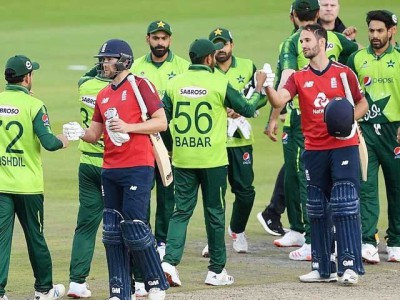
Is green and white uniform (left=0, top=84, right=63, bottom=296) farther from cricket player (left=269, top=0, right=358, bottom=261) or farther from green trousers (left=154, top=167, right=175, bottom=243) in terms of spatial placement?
cricket player (left=269, top=0, right=358, bottom=261)

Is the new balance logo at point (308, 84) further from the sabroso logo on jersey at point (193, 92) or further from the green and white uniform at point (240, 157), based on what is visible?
the green and white uniform at point (240, 157)

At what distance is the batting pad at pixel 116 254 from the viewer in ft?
33.4

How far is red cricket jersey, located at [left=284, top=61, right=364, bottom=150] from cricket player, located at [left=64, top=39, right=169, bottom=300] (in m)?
1.71

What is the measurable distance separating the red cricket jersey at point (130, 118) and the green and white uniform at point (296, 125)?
298 centimetres

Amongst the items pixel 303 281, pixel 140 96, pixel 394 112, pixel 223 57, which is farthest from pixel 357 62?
pixel 140 96

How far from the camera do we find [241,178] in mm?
13359

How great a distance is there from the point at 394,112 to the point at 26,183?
4.22m

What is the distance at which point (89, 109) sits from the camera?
11.3 meters

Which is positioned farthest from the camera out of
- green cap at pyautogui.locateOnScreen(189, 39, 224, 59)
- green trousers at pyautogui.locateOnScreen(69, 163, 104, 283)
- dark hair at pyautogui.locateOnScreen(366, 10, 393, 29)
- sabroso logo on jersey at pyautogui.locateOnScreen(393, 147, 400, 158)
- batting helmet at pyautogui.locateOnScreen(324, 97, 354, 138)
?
sabroso logo on jersey at pyautogui.locateOnScreen(393, 147, 400, 158)

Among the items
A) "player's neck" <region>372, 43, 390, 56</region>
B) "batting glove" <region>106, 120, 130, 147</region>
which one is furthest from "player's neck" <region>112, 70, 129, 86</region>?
"player's neck" <region>372, 43, 390, 56</region>

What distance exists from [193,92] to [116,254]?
1.93m

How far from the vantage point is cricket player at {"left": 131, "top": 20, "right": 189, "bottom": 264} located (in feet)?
42.1

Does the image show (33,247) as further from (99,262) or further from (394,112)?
(394,112)

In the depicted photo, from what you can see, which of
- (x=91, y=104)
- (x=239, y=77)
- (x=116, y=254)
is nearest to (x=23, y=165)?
(x=91, y=104)
